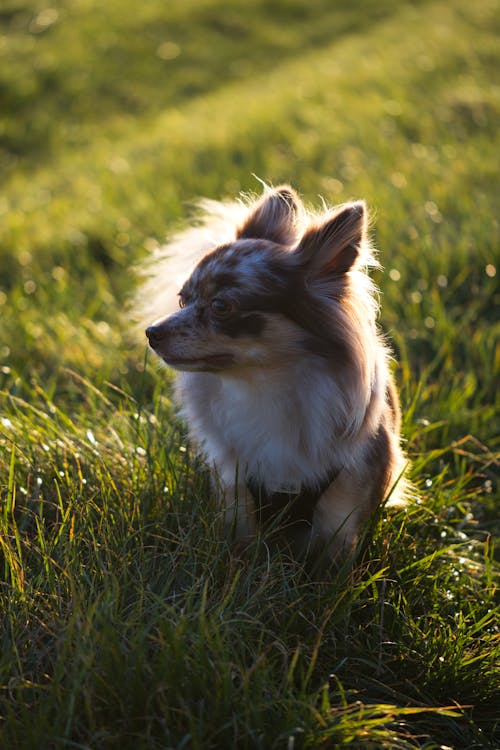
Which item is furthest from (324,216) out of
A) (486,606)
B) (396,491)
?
(486,606)

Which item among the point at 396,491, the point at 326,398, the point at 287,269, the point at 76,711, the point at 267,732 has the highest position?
the point at 287,269

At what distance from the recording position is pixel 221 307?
98.0 inches

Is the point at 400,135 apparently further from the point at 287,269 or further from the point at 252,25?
the point at 252,25

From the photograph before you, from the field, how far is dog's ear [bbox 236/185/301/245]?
0.87 m

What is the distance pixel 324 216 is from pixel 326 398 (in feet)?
2.16

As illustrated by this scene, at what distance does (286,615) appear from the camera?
235 cm

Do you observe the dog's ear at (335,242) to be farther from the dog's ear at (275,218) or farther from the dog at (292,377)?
the dog's ear at (275,218)

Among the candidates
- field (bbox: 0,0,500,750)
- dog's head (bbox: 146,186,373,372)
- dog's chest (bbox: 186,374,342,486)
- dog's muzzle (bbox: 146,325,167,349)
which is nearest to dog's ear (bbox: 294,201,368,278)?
dog's head (bbox: 146,186,373,372)

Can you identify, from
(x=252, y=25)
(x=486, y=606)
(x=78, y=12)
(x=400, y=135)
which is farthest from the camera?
(x=252, y=25)

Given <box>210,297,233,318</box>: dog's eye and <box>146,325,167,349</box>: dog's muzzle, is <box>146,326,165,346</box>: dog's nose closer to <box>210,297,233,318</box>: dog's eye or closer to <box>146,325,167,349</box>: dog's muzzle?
<box>146,325,167,349</box>: dog's muzzle

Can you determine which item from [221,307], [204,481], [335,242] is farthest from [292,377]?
[204,481]

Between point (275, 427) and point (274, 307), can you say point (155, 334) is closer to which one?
A: point (274, 307)

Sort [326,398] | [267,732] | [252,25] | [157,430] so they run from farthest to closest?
[252,25] → [157,430] → [326,398] → [267,732]

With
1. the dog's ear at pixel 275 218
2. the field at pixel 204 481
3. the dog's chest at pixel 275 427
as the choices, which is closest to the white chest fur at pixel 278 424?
the dog's chest at pixel 275 427
